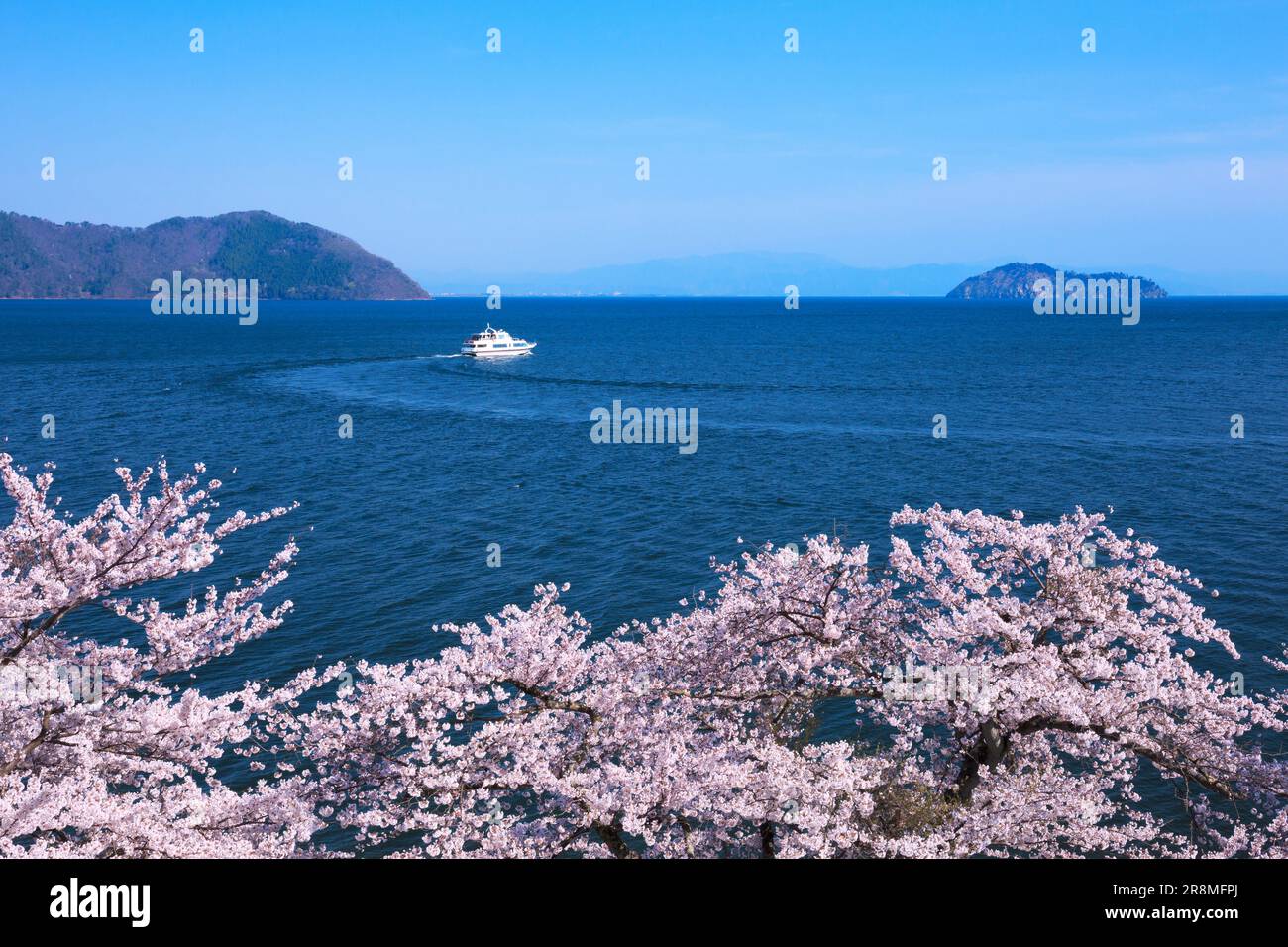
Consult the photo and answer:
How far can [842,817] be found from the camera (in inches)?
520

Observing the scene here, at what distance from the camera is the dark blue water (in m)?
34.0

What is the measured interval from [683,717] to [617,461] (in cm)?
4370

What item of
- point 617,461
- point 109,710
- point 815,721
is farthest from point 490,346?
point 109,710

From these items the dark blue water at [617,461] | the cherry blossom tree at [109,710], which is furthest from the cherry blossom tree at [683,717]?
the dark blue water at [617,461]

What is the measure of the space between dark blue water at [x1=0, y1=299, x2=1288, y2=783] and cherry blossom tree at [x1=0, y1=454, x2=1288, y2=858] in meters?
14.1

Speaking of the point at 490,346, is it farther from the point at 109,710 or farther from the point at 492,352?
the point at 109,710

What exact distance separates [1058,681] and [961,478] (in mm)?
39298

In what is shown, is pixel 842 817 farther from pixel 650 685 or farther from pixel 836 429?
pixel 836 429

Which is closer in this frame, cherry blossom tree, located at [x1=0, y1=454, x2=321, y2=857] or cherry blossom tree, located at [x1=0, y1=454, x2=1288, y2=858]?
cherry blossom tree, located at [x1=0, y1=454, x2=321, y2=857]

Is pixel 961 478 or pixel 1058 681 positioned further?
pixel 961 478

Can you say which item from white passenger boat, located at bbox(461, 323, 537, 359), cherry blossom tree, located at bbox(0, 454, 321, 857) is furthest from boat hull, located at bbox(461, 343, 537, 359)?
cherry blossom tree, located at bbox(0, 454, 321, 857)

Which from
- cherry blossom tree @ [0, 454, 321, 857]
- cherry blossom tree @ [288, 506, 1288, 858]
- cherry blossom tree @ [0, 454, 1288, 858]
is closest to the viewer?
cherry blossom tree @ [0, 454, 321, 857]

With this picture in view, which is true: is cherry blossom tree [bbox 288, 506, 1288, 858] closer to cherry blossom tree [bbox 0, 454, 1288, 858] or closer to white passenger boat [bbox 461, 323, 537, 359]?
cherry blossom tree [bbox 0, 454, 1288, 858]
